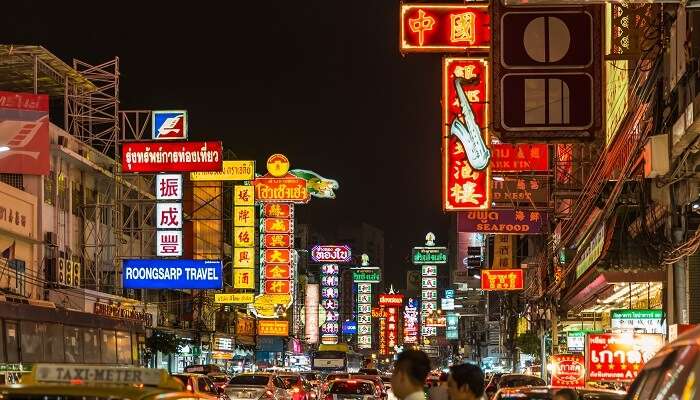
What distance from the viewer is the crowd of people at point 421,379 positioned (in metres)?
7.67

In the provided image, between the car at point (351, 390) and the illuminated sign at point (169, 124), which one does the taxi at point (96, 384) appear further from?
the illuminated sign at point (169, 124)

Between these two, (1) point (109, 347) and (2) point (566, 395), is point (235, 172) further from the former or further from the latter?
(2) point (566, 395)

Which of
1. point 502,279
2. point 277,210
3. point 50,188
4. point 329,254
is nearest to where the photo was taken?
point 50,188

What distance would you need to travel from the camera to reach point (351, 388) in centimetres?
3241

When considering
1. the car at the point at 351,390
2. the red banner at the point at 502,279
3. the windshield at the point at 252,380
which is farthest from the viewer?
the red banner at the point at 502,279

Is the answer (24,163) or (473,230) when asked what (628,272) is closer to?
(473,230)

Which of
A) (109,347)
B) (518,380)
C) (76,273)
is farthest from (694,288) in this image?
(76,273)

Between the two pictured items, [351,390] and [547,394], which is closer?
[547,394]

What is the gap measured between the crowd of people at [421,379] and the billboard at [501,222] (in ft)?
91.7

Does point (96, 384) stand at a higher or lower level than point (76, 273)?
lower

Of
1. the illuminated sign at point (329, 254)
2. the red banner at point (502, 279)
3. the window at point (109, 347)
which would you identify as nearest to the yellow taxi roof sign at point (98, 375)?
the window at point (109, 347)

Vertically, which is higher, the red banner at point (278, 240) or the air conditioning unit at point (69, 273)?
the red banner at point (278, 240)

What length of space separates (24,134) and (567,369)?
70.9ft

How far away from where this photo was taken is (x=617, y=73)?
27375mm
